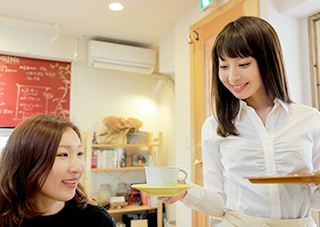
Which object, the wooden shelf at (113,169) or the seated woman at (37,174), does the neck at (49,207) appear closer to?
the seated woman at (37,174)

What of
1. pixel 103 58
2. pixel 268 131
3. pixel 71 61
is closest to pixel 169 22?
pixel 103 58

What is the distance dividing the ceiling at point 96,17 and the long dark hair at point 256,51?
171 cm

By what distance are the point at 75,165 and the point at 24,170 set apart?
6.7 inches

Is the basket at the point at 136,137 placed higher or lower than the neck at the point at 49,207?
higher

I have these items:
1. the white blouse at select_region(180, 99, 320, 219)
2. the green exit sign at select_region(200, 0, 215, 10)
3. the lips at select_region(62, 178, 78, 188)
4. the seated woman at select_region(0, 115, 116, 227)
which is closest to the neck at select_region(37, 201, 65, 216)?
the seated woman at select_region(0, 115, 116, 227)

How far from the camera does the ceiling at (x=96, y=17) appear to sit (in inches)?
101

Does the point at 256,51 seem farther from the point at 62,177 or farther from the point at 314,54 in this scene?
the point at 314,54

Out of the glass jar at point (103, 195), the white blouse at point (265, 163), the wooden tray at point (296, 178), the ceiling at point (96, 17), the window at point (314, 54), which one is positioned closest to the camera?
the wooden tray at point (296, 178)

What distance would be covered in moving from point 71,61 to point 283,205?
121 inches

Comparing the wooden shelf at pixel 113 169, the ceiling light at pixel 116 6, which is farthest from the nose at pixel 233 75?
the wooden shelf at pixel 113 169

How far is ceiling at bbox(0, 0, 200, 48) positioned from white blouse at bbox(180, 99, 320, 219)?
6.04ft

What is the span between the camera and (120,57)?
3.38m

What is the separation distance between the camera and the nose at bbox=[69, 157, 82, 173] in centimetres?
101

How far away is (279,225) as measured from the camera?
33.6 inches
